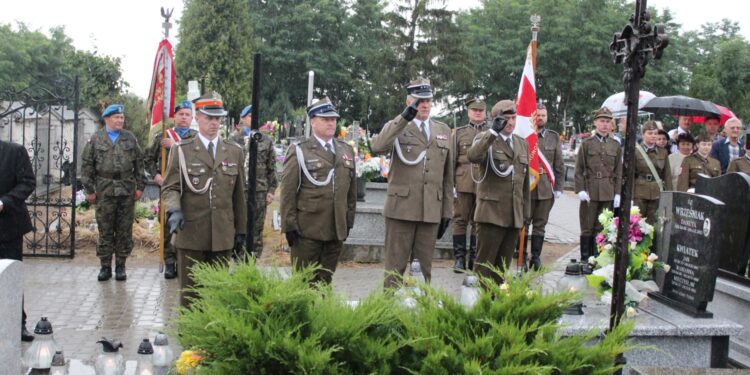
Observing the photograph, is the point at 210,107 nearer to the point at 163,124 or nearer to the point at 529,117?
the point at 163,124

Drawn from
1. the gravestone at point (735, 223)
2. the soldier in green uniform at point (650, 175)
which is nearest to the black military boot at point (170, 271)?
the soldier in green uniform at point (650, 175)

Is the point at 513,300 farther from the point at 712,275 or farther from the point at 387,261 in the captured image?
the point at 387,261

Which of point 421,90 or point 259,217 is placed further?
point 259,217

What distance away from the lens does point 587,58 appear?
169 ft

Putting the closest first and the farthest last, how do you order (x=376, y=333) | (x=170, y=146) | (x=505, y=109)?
(x=376, y=333) < (x=505, y=109) < (x=170, y=146)

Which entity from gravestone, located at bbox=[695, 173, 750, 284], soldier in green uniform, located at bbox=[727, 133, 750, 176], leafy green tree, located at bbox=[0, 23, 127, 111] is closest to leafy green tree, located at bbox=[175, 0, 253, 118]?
leafy green tree, located at bbox=[0, 23, 127, 111]

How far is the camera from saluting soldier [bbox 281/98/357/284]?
6.38m

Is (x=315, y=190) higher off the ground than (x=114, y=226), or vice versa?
(x=315, y=190)

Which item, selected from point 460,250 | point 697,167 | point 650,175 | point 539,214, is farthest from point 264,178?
point 697,167

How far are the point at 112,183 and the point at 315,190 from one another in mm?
3326

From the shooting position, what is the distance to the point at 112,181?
8.73 m

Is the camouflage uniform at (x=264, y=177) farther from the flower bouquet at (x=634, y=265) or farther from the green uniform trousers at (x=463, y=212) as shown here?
the flower bouquet at (x=634, y=265)

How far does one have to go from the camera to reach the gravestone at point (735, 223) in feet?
21.6

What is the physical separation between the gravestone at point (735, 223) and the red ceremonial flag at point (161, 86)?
602 centimetres
